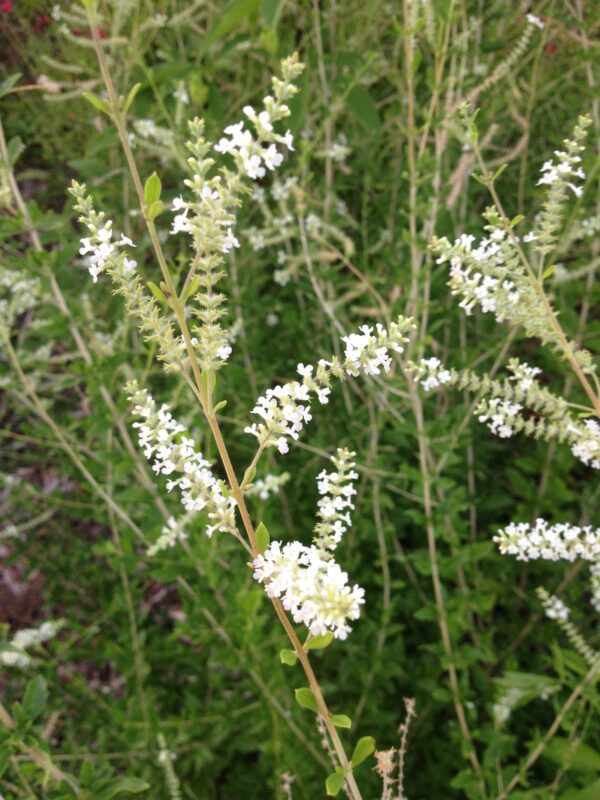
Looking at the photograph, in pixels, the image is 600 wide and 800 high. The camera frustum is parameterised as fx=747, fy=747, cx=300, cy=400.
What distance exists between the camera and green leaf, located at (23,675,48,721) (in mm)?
1462

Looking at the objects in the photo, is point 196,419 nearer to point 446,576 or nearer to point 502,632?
point 446,576

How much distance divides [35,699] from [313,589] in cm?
99

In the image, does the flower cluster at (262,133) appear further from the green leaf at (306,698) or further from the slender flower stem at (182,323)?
the green leaf at (306,698)

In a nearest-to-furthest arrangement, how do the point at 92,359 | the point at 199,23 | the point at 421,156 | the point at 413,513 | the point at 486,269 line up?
1. the point at 486,269
2. the point at 421,156
3. the point at 413,513
4. the point at 92,359
5. the point at 199,23

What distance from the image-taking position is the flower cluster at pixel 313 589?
0.75 m

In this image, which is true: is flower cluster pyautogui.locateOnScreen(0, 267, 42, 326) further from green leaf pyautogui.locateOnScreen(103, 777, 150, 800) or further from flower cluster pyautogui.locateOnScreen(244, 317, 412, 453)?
flower cluster pyautogui.locateOnScreen(244, 317, 412, 453)

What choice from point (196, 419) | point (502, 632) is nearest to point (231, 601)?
point (196, 419)

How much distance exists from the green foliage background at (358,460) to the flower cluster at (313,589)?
945mm

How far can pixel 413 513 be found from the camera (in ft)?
6.24

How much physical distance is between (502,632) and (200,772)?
1072 millimetres

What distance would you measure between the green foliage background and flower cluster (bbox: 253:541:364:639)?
945mm

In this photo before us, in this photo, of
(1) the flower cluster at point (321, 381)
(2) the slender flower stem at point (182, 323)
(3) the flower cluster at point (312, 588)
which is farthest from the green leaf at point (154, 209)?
(3) the flower cluster at point (312, 588)

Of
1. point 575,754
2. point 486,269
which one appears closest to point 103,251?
point 486,269

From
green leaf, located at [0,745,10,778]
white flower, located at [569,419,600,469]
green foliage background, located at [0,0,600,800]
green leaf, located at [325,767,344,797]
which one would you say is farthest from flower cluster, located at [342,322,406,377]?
green leaf, located at [0,745,10,778]
